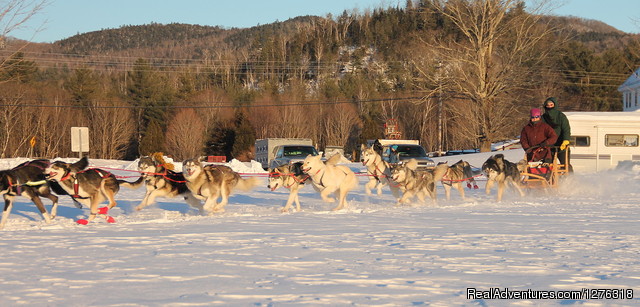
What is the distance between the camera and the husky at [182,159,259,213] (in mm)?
9766

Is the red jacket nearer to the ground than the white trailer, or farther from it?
farther from it

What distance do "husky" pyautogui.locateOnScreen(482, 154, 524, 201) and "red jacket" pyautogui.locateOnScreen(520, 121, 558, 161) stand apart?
0.84m

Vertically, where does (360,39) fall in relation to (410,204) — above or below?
above

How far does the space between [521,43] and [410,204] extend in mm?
21817

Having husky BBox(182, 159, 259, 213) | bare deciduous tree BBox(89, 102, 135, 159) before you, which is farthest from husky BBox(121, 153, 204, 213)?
bare deciduous tree BBox(89, 102, 135, 159)

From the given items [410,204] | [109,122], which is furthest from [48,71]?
[410,204]

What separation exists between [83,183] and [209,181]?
1742mm

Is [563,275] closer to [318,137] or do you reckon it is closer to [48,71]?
[318,137]

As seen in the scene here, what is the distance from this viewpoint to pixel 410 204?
39.3 feet

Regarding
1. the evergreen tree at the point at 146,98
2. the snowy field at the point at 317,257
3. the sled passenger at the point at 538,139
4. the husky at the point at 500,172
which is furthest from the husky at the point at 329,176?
the evergreen tree at the point at 146,98

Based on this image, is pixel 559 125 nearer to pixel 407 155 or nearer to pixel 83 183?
pixel 407 155

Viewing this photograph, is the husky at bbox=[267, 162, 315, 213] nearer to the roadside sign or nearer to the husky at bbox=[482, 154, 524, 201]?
the husky at bbox=[482, 154, 524, 201]

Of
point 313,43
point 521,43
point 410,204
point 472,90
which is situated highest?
point 313,43

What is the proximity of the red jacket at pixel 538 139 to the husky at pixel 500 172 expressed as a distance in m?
0.84
